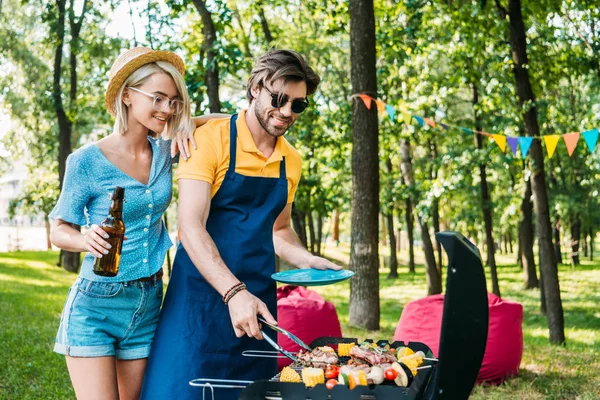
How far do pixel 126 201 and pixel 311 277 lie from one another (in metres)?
0.76

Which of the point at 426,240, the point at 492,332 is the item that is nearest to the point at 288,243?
the point at 492,332

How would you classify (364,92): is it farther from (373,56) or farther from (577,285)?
(577,285)

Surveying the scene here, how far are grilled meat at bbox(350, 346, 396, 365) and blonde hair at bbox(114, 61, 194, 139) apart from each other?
993 millimetres

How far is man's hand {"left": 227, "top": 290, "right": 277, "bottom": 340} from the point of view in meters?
2.10

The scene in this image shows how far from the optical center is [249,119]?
2.51m

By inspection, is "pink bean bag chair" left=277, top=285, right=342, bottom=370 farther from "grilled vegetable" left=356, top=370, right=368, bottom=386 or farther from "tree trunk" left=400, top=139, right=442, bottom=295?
"tree trunk" left=400, top=139, right=442, bottom=295

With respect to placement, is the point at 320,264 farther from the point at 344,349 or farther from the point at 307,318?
the point at 307,318

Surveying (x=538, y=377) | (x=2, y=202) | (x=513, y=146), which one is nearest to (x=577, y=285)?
(x=513, y=146)

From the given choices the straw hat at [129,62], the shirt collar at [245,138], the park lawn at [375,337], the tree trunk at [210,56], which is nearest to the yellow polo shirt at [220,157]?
the shirt collar at [245,138]

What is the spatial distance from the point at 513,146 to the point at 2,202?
282 ft

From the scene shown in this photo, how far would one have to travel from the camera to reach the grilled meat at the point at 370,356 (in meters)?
2.14

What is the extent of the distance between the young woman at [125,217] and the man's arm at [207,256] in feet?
0.65

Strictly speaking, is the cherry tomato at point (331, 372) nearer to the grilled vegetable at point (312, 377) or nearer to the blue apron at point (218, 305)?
the grilled vegetable at point (312, 377)

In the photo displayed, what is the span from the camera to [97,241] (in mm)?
2221
